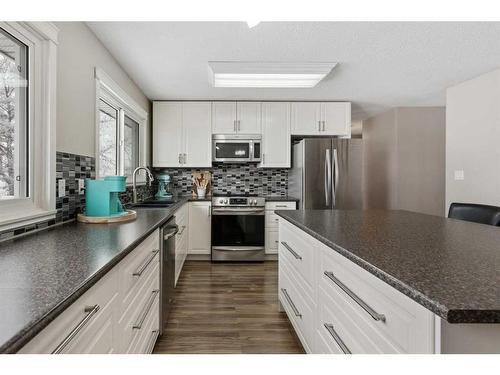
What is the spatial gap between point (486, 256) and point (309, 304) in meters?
0.87

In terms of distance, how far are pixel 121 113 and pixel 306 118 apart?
2454 mm

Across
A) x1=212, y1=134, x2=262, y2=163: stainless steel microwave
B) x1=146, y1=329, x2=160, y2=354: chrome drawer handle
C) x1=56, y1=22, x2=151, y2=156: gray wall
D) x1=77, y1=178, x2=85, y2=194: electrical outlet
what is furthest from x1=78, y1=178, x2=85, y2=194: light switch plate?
x1=212, y1=134, x2=262, y2=163: stainless steel microwave

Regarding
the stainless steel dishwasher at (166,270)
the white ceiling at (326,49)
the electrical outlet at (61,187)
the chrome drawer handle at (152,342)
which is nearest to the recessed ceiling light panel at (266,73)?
the white ceiling at (326,49)

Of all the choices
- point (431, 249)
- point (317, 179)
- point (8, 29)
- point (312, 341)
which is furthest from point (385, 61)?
point (8, 29)

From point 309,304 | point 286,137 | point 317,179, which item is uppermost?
point 286,137

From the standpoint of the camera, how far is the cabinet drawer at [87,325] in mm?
669

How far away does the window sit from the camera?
1459 millimetres

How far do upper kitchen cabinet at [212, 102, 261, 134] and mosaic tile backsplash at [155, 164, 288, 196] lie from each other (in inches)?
23.9

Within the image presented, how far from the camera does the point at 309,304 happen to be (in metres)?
1.63

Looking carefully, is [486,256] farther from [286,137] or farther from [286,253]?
[286,137]

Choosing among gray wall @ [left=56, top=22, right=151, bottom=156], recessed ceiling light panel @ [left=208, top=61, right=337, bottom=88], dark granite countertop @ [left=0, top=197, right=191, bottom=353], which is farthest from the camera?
recessed ceiling light panel @ [left=208, top=61, right=337, bottom=88]

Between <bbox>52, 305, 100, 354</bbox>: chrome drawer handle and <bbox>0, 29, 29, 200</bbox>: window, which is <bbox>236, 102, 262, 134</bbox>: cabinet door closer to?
<bbox>0, 29, 29, 200</bbox>: window

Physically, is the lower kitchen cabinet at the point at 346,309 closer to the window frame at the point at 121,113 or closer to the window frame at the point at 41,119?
the window frame at the point at 41,119

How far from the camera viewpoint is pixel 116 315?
114 centimetres
